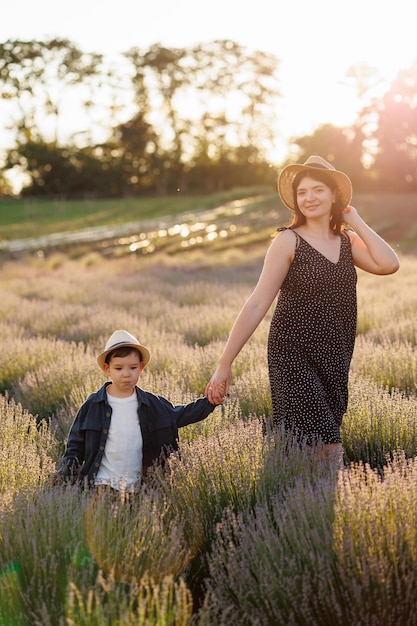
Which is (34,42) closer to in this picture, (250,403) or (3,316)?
(3,316)

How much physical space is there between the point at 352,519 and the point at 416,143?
40.9 m

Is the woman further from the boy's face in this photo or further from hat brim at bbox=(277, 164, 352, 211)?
the boy's face

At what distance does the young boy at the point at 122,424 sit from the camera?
3504mm

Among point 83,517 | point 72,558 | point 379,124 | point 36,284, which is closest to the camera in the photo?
point 72,558

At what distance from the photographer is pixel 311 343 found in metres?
3.64

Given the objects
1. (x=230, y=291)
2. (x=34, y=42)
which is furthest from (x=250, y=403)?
(x=34, y=42)

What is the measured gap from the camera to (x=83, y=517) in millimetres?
2766

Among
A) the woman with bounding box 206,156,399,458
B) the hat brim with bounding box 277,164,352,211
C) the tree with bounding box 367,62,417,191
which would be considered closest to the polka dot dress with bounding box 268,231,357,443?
the woman with bounding box 206,156,399,458

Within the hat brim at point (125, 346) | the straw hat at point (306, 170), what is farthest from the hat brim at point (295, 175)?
the hat brim at point (125, 346)

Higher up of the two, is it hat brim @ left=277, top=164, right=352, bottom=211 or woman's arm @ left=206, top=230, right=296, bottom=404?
hat brim @ left=277, top=164, right=352, bottom=211

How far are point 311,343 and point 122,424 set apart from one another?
97 cm

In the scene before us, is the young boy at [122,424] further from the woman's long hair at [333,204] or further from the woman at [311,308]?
the woman's long hair at [333,204]

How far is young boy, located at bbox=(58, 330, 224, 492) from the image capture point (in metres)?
3.50

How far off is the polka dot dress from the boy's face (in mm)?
667
